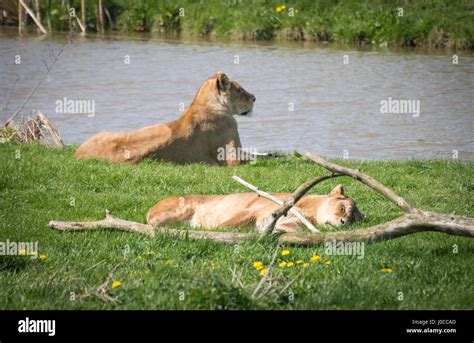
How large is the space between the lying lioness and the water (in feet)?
23.7

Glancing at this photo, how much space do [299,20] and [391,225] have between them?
958 inches

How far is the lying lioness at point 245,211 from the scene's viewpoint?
9.30 m

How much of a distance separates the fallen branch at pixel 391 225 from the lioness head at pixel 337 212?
0.96 metres

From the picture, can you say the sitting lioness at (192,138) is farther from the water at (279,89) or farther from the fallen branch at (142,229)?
the fallen branch at (142,229)

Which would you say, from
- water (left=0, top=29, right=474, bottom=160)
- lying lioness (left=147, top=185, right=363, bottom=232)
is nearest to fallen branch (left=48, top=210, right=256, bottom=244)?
lying lioness (left=147, top=185, right=363, bottom=232)

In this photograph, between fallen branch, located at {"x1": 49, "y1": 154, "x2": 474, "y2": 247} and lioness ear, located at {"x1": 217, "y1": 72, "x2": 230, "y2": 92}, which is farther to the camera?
lioness ear, located at {"x1": 217, "y1": 72, "x2": 230, "y2": 92}

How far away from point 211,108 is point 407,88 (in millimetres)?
11329

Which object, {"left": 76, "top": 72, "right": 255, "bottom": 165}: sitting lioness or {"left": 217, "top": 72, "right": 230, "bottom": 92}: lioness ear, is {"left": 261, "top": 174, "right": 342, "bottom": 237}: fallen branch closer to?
{"left": 76, "top": 72, "right": 255, "bottom": 165}: sitting lioness

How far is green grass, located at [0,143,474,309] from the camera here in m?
6.84

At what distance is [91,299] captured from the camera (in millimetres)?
6848

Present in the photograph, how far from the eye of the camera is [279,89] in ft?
82.8

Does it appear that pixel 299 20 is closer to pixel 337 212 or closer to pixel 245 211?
pixel 245 211

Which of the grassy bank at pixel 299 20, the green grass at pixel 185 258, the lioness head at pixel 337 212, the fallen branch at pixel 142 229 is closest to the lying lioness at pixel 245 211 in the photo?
the lioness head at pixel 337 212
